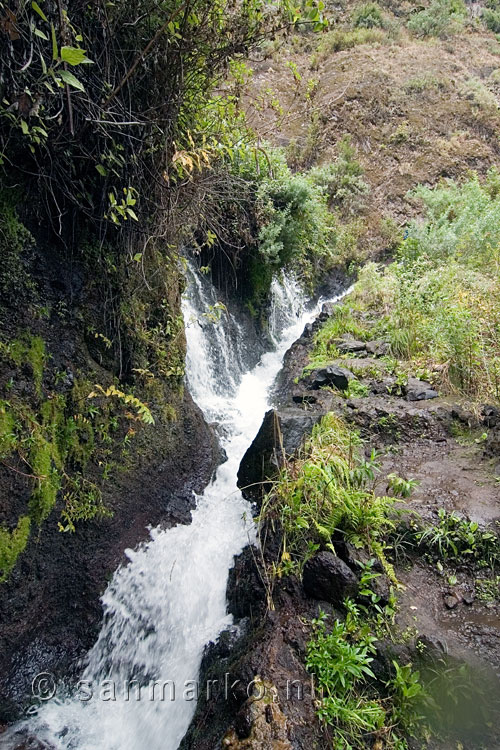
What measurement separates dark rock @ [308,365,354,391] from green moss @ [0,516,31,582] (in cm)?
396

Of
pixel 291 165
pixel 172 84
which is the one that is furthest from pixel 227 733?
pixel 291 165

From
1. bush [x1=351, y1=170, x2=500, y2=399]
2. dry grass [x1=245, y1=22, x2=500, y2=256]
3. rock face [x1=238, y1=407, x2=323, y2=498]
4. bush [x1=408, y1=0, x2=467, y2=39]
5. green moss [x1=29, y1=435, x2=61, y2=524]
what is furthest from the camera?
bush [x1=408, y1=0, x2=467, y2=39]

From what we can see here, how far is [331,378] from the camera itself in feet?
19.0

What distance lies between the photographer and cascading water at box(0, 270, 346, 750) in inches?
108

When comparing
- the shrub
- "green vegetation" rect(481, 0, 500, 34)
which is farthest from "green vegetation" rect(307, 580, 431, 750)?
"green vegetation" rect(481, 0, 500, 34)

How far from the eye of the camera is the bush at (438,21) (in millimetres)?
19734

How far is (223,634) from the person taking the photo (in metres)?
3.07
